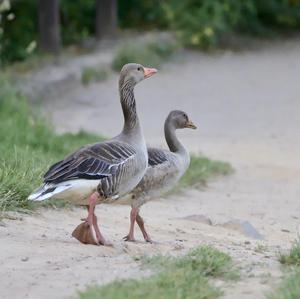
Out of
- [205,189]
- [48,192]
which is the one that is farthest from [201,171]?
[48,192]

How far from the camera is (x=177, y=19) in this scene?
2502cm

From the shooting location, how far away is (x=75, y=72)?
2106 cm

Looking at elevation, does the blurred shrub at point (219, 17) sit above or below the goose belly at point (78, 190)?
below

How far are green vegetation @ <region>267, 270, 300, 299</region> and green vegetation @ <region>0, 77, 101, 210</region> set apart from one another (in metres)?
3.24

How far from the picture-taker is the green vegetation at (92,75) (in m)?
21.1

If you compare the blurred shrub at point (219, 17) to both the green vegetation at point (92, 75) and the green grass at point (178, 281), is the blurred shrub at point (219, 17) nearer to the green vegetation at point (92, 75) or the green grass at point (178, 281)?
the green vegetation at point (92, 75)

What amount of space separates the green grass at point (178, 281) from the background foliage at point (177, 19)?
55.5 ft

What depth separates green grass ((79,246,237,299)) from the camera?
18.2ft

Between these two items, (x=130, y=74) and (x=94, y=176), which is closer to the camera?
(x=94, y=176)

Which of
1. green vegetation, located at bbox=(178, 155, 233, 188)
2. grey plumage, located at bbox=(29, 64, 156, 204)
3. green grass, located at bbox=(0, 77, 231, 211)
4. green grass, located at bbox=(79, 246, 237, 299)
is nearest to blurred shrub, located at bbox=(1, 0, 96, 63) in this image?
green grass, located at bbox=(0, 77, 231, 211)

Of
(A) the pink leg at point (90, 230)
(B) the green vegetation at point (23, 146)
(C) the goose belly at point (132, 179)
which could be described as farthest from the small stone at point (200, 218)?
(A) the pink leg at point (90, 230)

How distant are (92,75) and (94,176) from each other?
14.3 m

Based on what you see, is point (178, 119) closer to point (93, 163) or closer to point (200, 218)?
point (200, 218)

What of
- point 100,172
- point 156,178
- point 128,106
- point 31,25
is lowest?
point 31,25
